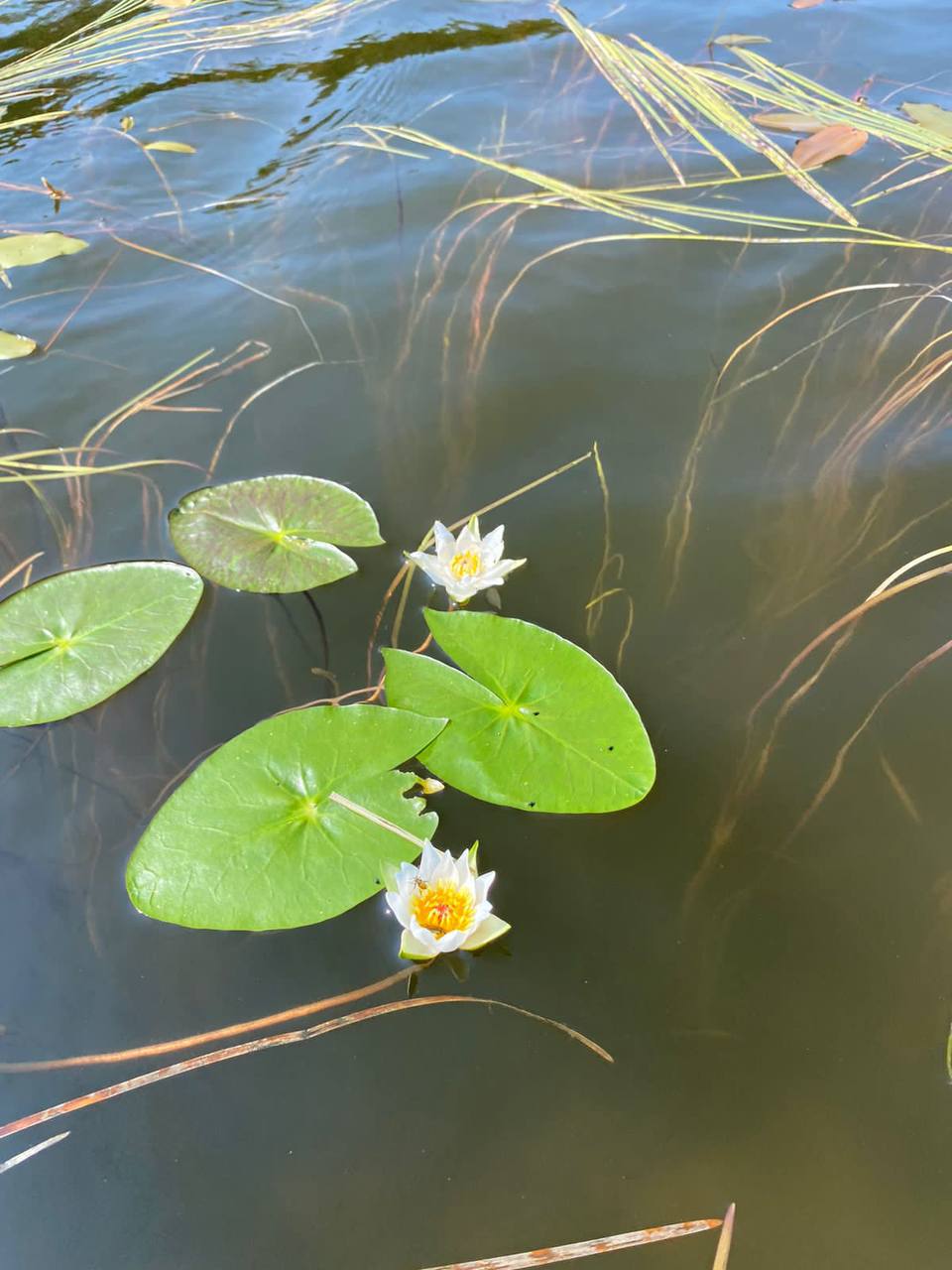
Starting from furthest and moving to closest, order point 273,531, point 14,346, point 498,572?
1. point 14,346
2. point 273,531
3. point 498,572

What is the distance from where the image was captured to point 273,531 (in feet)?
4.50

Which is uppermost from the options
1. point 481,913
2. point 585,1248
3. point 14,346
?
point 14,346

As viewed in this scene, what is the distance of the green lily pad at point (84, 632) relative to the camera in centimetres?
118

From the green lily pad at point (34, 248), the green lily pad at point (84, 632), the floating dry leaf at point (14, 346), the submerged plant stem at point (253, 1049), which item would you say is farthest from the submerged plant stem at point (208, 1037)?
the green lily pad at point (34, 248)

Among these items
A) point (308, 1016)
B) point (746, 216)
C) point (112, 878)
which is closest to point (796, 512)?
point (746, 216)

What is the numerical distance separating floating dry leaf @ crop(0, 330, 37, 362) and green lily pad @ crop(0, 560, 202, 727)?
0.72 meters

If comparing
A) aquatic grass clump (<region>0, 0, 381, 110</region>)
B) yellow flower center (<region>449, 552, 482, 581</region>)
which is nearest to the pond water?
yellow flower center (<region>449, 552, 482, 581</region>)

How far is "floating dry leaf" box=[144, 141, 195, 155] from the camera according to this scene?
227 cm

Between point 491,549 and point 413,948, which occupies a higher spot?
point 491,549

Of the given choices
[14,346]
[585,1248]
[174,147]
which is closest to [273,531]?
[14,346]

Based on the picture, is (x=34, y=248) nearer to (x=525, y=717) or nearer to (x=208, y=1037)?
(x=525, y=717)

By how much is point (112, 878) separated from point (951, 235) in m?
2.26

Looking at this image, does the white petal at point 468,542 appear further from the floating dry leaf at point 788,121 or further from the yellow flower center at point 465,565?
the floating dry leaf at point 788,121

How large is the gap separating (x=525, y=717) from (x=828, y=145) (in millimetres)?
1972
